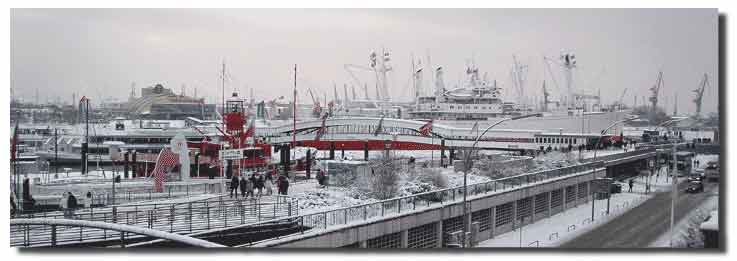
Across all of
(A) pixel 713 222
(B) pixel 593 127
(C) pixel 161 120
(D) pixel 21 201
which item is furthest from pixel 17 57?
(B) pixel 593 127

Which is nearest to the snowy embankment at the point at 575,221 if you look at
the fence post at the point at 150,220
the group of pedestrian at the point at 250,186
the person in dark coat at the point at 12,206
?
the group of pedestrian at the point at 250,186

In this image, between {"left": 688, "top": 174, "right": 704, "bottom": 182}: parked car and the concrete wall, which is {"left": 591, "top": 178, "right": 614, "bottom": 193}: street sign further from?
{"left": 688, "top": 174, "right": 704, "bottom": 182}: parked car

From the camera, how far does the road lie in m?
12.5

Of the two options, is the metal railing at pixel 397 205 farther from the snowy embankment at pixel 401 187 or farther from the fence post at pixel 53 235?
the fence post at pixel 53 235

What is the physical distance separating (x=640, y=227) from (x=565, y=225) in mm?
3093

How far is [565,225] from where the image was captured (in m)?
16.6

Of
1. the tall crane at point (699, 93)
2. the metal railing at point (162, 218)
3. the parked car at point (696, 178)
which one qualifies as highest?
the tall crane at point (699, 93)

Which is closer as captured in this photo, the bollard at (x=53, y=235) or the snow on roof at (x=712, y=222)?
the bollard at (x=53, y=235)

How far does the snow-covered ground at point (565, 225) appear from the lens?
1350cm

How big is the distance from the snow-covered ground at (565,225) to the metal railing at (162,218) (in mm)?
4275

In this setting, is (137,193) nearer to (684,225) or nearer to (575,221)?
(575,221)

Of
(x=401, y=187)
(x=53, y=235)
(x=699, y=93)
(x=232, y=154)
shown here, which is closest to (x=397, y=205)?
(x=401, y=187)

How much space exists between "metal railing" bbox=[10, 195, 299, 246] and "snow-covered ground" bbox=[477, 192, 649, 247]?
14.0 feet

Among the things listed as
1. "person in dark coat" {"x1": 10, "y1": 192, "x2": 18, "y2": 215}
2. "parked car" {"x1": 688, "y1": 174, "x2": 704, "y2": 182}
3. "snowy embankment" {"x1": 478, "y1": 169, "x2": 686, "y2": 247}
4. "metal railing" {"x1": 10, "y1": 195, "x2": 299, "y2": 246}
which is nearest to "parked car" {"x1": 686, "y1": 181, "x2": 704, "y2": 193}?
"parked car" {"x1": 688, "y1": 174, "x2": 704, "y2": 182}
